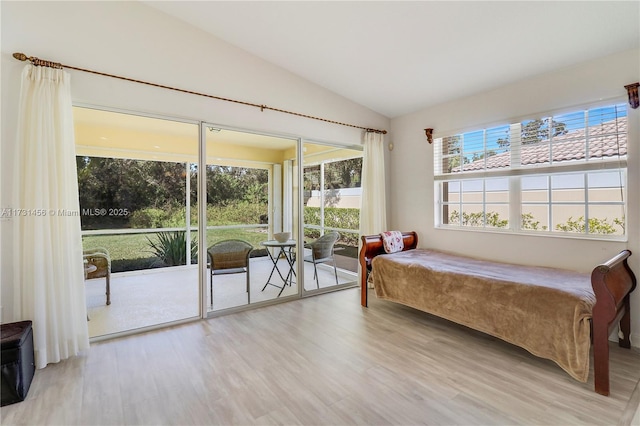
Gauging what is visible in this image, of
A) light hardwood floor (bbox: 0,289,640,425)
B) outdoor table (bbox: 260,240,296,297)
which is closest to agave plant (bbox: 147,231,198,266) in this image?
outdoor table (bbox: 260,240,296,297)

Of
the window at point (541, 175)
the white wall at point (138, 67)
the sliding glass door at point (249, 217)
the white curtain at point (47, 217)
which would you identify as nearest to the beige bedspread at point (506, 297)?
the window at point (541, 175)

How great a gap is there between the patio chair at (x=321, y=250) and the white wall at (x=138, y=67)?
152 centimetres

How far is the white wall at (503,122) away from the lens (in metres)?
2.59

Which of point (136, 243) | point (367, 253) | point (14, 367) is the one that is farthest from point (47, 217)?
point (367, 253)

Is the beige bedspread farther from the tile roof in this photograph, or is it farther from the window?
the tile roof

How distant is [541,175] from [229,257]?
3.61 metres

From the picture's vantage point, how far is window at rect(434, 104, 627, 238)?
2744mm

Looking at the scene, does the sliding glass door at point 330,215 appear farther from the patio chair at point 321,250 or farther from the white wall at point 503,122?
the white wall at point 503,122

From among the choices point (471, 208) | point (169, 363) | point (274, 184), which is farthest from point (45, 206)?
point (471, 208)

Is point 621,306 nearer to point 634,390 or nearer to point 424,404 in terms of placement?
point 634,390

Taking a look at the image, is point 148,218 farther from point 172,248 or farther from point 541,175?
point 541,175

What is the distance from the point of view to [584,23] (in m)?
2.33

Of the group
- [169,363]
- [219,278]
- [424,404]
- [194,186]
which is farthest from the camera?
[219,278]

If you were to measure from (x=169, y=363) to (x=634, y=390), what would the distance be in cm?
326
